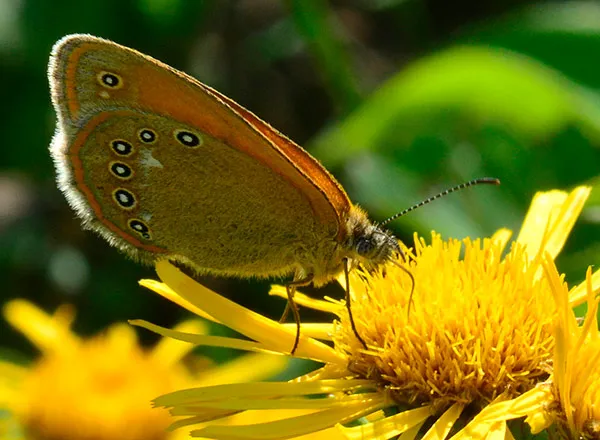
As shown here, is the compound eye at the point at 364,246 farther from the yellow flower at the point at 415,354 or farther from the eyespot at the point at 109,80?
the eyespot at the point at 109,80

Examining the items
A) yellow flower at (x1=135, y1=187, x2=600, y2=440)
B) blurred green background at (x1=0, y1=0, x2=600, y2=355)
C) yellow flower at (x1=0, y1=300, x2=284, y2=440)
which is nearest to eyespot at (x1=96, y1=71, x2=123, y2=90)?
yellow flower at (x1=135, y1=187, x2=600, y2=440)

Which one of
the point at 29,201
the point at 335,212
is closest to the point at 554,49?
the point at 335,212

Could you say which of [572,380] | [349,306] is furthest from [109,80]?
[572,380]

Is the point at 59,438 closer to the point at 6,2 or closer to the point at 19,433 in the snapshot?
the point at 19,433

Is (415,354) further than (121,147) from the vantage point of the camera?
No

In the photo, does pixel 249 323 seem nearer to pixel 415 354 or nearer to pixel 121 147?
pixel 415 354

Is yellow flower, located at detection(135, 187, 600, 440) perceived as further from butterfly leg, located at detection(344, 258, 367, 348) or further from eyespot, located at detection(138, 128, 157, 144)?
eyespot, located at detection(138, 128, 157, 144)

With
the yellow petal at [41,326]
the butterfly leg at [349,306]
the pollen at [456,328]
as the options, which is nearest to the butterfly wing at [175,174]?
the butterfly leg at [349,306]
